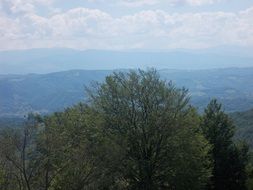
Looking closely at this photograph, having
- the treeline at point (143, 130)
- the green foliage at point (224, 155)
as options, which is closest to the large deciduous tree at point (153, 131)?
the treeline at point (143, 130)

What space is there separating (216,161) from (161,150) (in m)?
14.1

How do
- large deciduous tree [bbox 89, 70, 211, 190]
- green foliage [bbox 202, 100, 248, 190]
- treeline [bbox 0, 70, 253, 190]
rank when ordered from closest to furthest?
treeline [bbox 0, 70, 253, 190] → large deciduous tree [bbox 89, 70, 211, 190] → green foliage [bbox 202, 100, 248, 190]

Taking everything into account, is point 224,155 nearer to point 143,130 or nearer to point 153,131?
point 153,131

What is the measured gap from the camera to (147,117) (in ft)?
117

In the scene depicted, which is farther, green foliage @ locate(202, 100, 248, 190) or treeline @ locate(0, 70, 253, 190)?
green foliage @ locate(202, 100, 248, 190)

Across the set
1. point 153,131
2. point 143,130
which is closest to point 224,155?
point 153,131

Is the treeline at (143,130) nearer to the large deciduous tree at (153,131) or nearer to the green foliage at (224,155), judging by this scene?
the large deciduous tree at (153,131)

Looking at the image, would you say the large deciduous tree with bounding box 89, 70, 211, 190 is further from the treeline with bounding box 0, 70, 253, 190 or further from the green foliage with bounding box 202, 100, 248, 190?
the green foliage with bounding box 202, 100, 248, 190

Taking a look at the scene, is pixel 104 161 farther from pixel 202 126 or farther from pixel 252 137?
pixel 252 137

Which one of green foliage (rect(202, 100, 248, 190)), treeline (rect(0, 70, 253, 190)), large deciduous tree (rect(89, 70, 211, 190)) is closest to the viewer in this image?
treeline (rect(0, 70, 253, 190))

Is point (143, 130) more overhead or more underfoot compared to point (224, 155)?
more overhead

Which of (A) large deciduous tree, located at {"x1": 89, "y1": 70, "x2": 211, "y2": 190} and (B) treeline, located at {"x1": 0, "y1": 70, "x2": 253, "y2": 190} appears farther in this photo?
(A) large deciduous tree, located at {"x1": 89, "y1": 70, "x2": 211, "y2": 190}

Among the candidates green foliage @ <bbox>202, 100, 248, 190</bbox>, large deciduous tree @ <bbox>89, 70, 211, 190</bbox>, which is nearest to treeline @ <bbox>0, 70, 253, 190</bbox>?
large deciduous tree @ <bbox>89, 70, 211, 190</bbox>

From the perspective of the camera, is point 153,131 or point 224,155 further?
point 224,155
